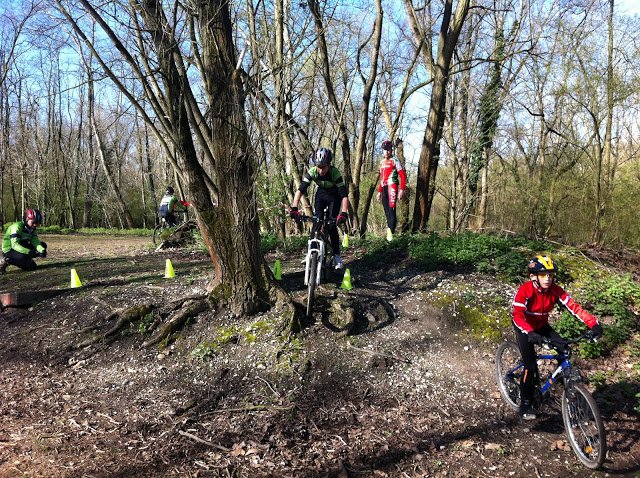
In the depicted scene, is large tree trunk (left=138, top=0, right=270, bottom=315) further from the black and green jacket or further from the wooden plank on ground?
the wooden plank on ground

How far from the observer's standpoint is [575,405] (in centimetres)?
382

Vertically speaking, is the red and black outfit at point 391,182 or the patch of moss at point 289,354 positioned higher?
the red and black outfit at point 391,182

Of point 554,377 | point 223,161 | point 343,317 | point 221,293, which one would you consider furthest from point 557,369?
point 223,161

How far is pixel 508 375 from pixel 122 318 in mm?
5075

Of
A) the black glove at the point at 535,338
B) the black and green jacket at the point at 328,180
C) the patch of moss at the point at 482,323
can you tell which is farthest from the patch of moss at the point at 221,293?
the black glove at the point at 535,338

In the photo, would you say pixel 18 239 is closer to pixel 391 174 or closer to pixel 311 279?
pixel 311 279

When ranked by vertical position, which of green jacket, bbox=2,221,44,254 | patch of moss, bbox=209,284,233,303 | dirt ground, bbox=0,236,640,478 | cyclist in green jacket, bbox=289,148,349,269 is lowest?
dirt ground, bbox=0,236,640,478

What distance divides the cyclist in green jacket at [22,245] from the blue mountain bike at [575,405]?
8855mm

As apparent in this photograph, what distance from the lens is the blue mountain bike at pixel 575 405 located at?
354 cm

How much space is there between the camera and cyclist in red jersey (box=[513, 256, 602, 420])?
4180 mm

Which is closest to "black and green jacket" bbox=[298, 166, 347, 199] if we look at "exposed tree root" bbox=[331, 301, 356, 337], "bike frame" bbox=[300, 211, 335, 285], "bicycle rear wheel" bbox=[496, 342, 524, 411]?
"bike frame" bbox=[300, 211, 335, 285]

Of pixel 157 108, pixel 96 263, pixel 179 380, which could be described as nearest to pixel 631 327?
pixel 179 380

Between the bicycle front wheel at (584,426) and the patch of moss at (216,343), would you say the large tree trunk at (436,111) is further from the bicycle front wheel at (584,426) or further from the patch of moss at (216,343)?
the bicycle front wheel at (584,426)

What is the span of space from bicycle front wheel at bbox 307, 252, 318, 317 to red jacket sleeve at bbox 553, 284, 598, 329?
2.77 m
